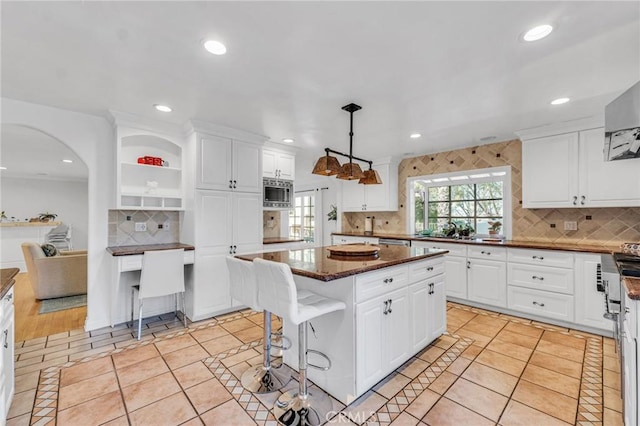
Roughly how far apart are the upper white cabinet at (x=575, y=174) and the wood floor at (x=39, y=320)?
561 cm

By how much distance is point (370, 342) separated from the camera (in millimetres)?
2010

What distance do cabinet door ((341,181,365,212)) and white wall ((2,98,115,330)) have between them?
151 inches

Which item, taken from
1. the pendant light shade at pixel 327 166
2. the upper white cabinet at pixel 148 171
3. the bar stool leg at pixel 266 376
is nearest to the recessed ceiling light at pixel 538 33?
the pendant light shade at pixel 327 166

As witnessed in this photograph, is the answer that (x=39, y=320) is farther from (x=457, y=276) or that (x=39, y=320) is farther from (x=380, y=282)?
(x=457, y=276)

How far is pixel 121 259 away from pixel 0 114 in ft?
5.47

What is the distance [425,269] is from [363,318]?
3.11ft

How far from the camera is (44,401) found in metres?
1.97

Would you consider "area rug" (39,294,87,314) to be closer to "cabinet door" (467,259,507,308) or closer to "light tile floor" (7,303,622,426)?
"light tile floor" (7,303,622,426)

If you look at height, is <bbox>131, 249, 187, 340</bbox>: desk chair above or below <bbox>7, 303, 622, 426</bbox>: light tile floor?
above

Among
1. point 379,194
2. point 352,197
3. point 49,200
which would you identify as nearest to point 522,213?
point 379,194

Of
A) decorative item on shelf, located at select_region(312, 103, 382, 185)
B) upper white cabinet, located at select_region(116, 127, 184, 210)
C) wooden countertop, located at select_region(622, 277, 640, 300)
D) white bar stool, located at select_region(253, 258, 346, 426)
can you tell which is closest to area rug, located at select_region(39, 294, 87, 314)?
upper white cabinet, located at select_region(116, 127, 184, 210)

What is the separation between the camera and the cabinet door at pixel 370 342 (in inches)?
75.7

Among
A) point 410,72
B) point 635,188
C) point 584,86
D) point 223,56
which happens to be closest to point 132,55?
point 223,56

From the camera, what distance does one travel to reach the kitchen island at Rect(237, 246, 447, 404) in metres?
1.91
